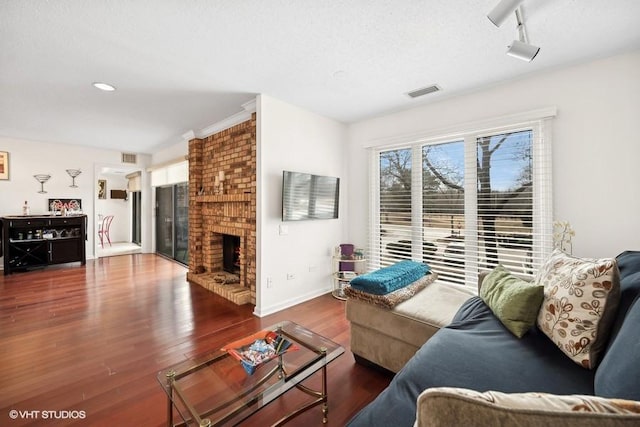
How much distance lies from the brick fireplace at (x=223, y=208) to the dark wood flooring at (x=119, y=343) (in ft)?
1.05

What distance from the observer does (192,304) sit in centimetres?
337

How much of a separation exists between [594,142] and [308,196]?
2.77 metres

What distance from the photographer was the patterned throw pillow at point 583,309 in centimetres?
119

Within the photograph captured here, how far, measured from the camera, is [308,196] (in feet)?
11.4

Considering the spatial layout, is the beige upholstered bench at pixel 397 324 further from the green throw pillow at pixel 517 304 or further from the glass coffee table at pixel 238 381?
the glass coffee table at pixel 238 381

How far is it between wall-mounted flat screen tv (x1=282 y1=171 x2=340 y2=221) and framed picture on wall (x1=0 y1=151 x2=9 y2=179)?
18.2 ft

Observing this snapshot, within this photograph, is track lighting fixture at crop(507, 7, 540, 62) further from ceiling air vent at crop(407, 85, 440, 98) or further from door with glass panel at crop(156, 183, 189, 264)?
door with glass panel at crop(156, 183, 189, 264)

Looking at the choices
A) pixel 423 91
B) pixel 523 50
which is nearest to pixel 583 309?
pixel 523 50

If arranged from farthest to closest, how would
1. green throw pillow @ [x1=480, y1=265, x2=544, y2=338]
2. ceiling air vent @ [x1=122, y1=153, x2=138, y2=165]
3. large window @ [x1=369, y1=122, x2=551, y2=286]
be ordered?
ceiling air vent @ [x1=122, y1=153, x2=138, y2=165] < large window @ [x1=369, y1=122, x2=551, y2=286] < green throw pillow @ [x1=480, y1=265, x2=544, y2=338]

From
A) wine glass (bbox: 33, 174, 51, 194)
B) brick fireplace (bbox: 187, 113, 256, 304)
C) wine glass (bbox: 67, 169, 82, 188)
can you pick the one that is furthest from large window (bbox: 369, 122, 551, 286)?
wine glass (bbox: 33, 174, 51, 194)

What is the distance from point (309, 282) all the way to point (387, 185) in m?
1.69

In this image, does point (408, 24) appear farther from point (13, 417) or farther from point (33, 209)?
point (33, 209)

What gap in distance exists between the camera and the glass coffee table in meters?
1.23

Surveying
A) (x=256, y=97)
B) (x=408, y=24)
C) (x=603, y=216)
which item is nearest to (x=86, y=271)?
(x=256, y=97)
